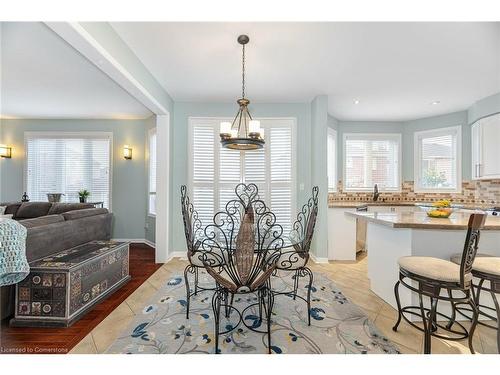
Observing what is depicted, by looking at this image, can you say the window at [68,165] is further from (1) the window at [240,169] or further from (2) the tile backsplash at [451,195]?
(2) the tile backsplash at [451,195]

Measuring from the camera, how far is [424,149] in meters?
5.00

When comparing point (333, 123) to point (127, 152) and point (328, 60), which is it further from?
point (127, 152)

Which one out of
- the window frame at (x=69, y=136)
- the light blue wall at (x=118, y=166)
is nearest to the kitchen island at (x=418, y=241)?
the light blue wall at (x=118, y=166)

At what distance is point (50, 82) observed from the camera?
3.41m

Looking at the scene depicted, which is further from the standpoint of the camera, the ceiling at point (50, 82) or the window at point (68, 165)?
the window at point (68, 165)

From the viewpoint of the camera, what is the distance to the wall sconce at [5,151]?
4.97m

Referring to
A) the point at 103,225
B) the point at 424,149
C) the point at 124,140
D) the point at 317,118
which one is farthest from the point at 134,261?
the point at 424,149

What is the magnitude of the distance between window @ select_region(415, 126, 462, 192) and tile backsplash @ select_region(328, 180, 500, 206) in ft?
0.39

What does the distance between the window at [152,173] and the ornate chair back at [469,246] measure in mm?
4594

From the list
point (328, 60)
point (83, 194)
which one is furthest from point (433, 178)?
point (83, 194)

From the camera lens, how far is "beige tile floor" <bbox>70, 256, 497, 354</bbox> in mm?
1761

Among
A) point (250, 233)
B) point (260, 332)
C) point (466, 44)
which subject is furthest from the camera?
point (466, 44)
